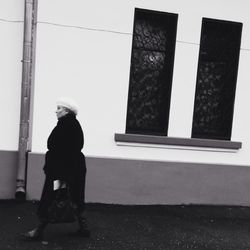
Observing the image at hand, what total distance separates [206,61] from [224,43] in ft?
1.56

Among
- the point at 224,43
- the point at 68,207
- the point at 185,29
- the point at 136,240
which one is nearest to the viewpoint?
the point at 68,207

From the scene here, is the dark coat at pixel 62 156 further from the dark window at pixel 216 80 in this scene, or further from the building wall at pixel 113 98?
the dark window at pixel 216 80

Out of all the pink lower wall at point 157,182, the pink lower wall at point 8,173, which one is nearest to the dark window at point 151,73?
the pink lower wall at point 157,182

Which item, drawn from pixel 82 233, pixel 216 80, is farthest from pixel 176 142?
pixel 82 233

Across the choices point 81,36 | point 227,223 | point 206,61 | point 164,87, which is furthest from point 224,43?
point 227,223

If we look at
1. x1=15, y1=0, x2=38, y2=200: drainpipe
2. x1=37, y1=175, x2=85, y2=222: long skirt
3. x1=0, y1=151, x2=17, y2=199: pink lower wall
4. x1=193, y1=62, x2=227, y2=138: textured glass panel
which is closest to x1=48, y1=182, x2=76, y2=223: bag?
x1=37, y1=175, x2=85, y2=222: long skirt

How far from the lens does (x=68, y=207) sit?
182 inches

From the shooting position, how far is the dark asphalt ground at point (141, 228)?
486 centimetres

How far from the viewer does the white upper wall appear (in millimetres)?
6133

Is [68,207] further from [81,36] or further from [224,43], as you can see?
[224,43]

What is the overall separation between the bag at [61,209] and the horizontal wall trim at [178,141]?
6.48 ft

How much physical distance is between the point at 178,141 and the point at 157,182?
78 cm

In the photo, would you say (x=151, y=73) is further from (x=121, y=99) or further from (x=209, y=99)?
(x=209, y=99)

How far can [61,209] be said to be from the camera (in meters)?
4.59
